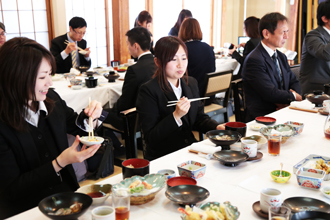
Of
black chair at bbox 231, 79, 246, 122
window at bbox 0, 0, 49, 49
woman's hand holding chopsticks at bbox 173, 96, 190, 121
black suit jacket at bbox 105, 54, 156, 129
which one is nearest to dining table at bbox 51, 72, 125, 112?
black suit jacket at bbox 105, 54, 156, 129

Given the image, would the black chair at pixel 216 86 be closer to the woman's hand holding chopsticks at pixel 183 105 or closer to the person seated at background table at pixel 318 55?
the person seated at background table at pixel 318 55

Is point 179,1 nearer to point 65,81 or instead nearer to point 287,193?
point 65,81

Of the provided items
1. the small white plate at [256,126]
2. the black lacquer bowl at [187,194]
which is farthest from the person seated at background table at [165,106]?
the black lacquer bowl at [187,194]

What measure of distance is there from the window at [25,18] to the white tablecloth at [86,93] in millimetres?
1707

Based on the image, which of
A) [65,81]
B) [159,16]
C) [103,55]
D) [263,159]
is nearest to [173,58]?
[263,159]

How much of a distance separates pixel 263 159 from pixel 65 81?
105 inches

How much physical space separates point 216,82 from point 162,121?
1.55 m

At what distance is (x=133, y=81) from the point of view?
129 inches

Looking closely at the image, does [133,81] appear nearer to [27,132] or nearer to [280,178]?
[27,132]

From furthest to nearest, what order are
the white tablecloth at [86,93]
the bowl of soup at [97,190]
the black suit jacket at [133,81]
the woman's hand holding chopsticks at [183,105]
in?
the white tablecloth at [86,93], the black suit jacket at [133,81], the woman's hand holding chopsticks at [183,105], the bowl of soup at [97,190]

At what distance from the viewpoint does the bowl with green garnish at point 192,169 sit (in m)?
1.51

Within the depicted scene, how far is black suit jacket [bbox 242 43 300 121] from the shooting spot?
311 cm

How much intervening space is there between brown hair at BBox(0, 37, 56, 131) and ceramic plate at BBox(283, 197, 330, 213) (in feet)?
3.74

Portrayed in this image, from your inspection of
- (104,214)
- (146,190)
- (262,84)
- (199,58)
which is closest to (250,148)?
(146,190)
